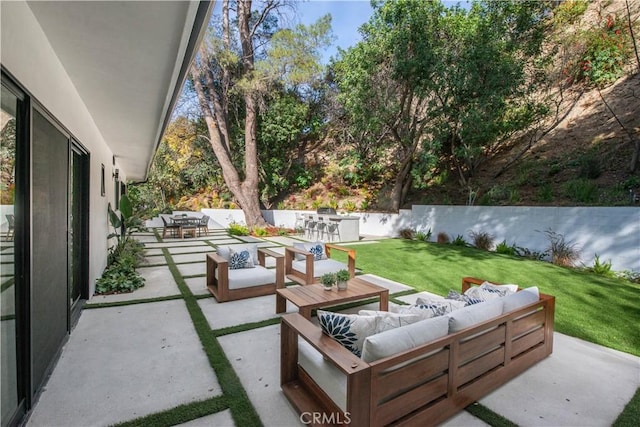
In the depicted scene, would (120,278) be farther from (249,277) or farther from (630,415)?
(630,415)

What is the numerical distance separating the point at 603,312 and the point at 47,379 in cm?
621

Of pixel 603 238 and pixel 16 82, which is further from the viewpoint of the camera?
pixel 603 238

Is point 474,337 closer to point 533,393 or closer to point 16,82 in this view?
point 533,393

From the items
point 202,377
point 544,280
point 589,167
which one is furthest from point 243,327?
point 589,167

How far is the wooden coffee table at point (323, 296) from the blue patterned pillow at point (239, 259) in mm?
1310

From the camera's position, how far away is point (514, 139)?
41.3 feet

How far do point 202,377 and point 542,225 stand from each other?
885 centimetres

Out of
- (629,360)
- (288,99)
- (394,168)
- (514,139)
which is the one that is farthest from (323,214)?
(629,360)

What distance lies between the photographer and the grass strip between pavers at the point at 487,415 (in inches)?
75.7

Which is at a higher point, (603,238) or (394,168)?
(394,168)

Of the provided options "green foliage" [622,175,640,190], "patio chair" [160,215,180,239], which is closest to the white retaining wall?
"green foliage" [622,175,640,190]

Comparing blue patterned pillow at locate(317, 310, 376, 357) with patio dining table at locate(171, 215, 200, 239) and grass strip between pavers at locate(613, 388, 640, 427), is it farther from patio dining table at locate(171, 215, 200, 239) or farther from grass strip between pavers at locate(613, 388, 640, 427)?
patio dining table at locate(171, 215, 200, 239)

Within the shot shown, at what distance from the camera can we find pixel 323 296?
11.0 feet

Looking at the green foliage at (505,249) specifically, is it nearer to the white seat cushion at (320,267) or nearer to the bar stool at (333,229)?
the bar stool at (333,229)
